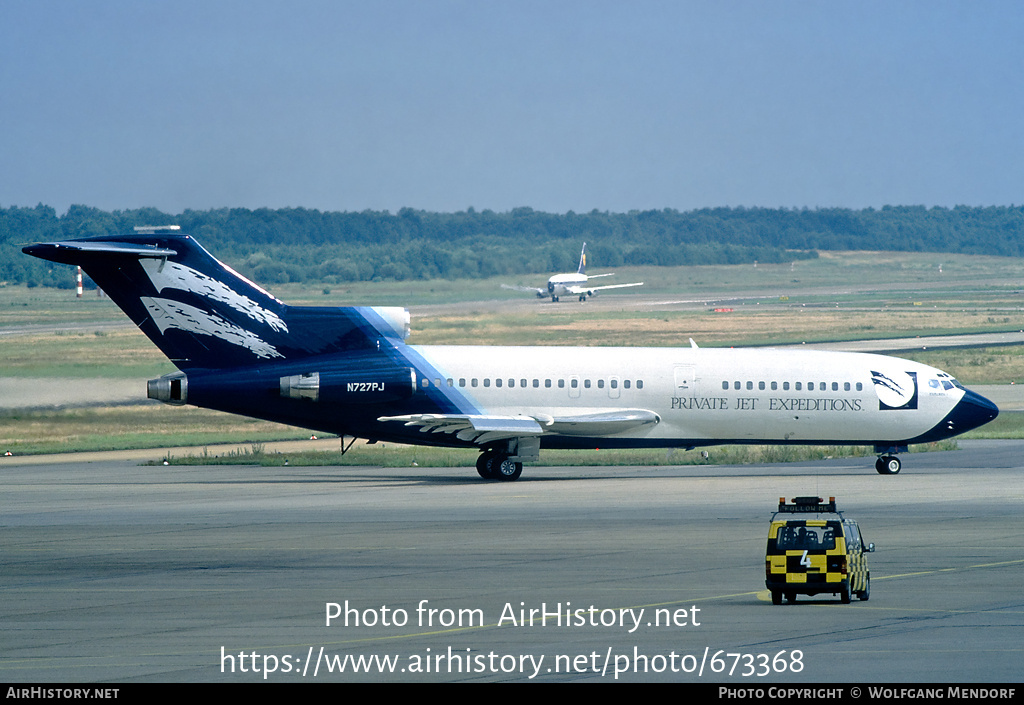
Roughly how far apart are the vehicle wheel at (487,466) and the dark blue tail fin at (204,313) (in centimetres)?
456

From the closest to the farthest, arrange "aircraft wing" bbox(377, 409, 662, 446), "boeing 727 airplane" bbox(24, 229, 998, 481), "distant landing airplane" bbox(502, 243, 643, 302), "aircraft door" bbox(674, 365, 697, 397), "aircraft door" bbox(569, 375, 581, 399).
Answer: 1. "aircraft wing" bbox(377, 409, 662, 446)
2. "boeing 727 airplane" bbox(24, 229, 998, 481)
3. "aircraft door" bbox(569, 375, 581, 399)
4. "aircraft door" bbox(674, 365, 697, 397)
5. "distant landing airplane" bbox(502, 243, 643, 302)

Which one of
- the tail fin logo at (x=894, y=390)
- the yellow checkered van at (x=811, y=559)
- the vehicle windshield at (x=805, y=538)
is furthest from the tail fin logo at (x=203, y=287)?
the vehicle windshield at (x=805, y=538)

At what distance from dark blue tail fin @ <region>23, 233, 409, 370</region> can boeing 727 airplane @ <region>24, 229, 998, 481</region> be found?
0.04 metres

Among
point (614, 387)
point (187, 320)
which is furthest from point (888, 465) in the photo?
point (187, 320)

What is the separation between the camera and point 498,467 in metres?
38.3

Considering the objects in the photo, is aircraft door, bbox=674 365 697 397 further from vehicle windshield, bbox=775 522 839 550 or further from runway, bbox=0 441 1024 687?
vehicle windshield, bbox=775 522 839 550

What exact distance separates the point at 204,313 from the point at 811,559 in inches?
906

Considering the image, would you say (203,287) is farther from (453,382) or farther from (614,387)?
(614,387)

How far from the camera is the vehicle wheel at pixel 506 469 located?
1505 inches

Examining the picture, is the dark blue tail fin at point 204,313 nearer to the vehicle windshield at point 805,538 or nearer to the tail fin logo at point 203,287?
the tail fin logo at point 203,287

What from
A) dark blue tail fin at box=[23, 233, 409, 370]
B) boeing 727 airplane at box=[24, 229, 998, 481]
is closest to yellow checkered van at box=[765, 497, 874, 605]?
boeing 727 airplane at box=[24, 229, 998, 481]

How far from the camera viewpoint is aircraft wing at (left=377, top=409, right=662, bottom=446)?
3734 cm

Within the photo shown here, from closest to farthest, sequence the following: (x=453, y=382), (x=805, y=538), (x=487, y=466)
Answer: (x=805, y=538), (x=453, y=382), (x=487, y=466)

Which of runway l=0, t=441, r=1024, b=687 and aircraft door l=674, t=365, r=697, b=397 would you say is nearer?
runway l=0, t=441, r=1024, b=687
